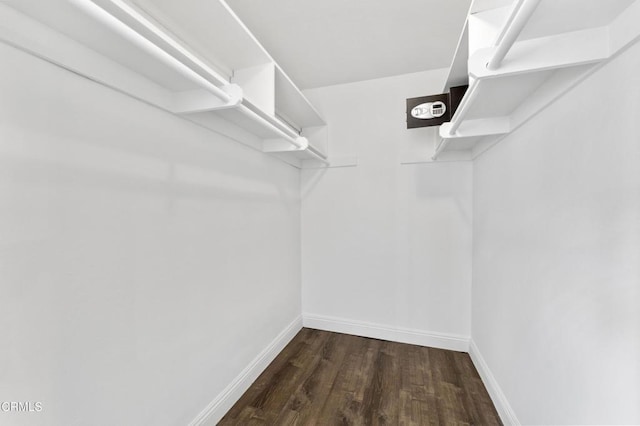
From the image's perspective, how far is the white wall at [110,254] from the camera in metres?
0.70

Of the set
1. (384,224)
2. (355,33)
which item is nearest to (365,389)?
(384,224)

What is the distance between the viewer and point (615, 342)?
739mm

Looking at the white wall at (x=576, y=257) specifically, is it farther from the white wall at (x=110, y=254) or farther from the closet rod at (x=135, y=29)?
the white wall at (x=110, y=254)

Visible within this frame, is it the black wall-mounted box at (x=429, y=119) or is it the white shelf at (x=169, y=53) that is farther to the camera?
the black wall-mounted box at (x=429, y=119)

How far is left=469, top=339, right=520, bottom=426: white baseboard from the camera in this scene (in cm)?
134

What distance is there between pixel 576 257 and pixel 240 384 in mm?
1815

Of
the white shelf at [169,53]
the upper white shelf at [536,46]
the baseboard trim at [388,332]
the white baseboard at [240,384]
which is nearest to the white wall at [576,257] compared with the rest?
the upper white shelf at [536,46]

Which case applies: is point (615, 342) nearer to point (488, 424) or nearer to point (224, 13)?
point (488, 424)

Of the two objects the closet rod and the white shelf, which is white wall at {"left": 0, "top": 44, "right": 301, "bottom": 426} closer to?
the white shelf

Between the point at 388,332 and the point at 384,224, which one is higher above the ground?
the point at 384,224

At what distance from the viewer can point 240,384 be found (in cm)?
162

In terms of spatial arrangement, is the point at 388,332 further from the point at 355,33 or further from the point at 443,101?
the point at 355,33

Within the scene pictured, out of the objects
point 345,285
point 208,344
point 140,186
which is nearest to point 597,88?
point 140,186

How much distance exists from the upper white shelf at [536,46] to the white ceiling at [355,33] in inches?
18.8
